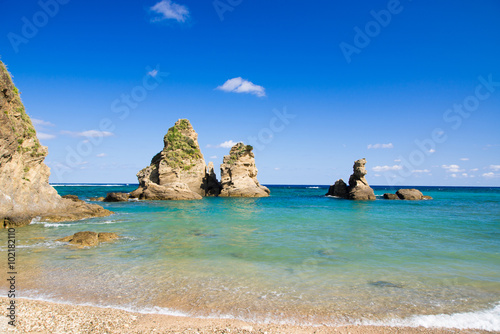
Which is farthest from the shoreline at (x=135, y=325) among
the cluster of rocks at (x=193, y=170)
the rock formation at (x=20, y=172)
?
the cluster of rocks at (x=193, y=170)

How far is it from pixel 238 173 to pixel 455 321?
47.3m

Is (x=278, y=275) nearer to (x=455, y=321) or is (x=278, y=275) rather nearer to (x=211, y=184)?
(x=455, y=321)

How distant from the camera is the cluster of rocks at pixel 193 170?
1882 inches

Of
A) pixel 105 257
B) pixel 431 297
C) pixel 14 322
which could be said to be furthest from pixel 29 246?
pixel 431 297

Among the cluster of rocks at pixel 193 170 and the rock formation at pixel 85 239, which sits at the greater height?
the cluster of rocks at pixel 193 170

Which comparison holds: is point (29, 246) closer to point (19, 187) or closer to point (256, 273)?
point (19, 187)

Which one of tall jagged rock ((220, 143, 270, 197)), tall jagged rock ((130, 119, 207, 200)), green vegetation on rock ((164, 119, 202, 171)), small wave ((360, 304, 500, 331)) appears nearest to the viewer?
small wave ((360, 304, 500, 331))

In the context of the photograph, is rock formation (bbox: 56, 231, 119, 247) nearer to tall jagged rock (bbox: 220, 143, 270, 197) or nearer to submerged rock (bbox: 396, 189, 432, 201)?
tall jagged rock (bbox: 220, 143, 270, 197)

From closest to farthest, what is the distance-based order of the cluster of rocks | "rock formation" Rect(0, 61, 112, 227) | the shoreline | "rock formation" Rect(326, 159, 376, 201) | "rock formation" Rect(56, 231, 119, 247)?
the shoreline
"rock formation" Rect(56, 231, 119, 247)
"rock formation" Rect(0, 61, 112, 227)
"rock formation" Rect(326, 159, 376, 201)
the cluster of rocks

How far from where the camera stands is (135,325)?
505 centimetres

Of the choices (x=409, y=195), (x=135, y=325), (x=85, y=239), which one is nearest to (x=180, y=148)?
(x=85, y=239)

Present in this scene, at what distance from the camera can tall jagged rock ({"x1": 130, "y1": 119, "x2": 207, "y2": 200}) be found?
43.9 metres

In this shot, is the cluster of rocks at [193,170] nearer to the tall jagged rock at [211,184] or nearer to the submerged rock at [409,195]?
the tall jagged rock at [211,184]

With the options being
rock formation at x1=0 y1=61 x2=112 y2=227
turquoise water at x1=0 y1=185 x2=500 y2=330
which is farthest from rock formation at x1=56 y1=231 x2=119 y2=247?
rock formation at x1=0 y1=61 x2=112 y2=227
